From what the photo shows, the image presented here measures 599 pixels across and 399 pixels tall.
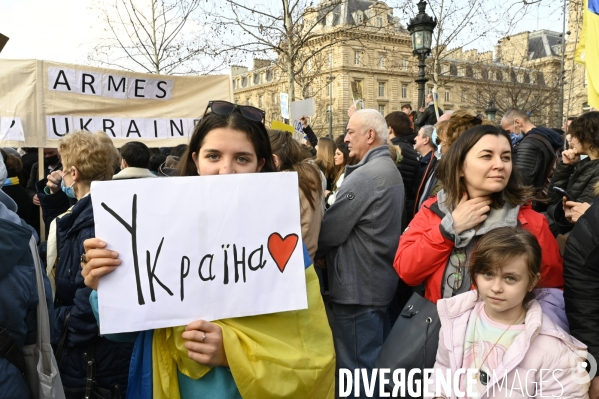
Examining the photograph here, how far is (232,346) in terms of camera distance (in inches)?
62.3

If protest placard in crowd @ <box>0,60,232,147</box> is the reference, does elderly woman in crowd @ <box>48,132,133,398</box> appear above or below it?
below

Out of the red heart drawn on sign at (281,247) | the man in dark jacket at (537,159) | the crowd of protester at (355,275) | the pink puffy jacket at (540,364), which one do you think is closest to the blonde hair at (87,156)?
the crowd of protester at (355,275)

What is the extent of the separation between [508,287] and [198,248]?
1410 millimetres

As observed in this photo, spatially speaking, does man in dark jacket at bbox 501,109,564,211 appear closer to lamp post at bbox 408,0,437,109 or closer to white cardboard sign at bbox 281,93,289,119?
lamp post at bbox 408,0,437,109

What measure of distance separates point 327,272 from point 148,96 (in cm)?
406

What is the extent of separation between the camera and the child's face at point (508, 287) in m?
2.21

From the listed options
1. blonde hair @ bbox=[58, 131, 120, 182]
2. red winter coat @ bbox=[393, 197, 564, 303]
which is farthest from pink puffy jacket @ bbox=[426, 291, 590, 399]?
blonde hair @ bbox=[58, 131, 120, 182]

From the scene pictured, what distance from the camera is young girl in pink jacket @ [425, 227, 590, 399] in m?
2.13

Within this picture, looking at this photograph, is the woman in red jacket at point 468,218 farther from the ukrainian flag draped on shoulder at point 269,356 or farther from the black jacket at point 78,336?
the black jacket at point 78,336

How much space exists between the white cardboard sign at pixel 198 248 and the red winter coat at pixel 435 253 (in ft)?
3.35

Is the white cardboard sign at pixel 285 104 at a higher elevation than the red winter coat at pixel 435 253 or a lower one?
higher

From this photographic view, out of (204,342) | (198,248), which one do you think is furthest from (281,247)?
(204,342)

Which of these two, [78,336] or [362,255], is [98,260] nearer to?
[78,336]

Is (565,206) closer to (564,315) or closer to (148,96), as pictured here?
(564,315)
